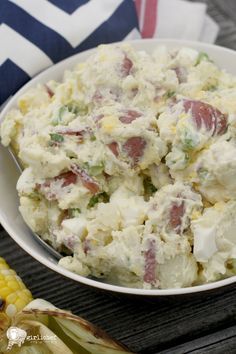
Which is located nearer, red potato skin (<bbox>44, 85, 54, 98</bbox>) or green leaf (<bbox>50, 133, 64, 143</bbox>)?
green leaf (<bbox>50, 133, 64, 143</bbox>)

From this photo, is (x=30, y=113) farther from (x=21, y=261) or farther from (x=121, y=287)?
(x=121, y=287)

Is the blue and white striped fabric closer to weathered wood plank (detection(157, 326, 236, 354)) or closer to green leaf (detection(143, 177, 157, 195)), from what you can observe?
green leaf (detection(143, 177, 157, 195))

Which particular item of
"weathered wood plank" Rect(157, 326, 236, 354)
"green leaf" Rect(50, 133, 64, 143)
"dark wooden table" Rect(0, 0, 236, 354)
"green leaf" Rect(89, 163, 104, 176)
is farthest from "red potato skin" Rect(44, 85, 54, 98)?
"weathered wood plank" Rect(157, 326, 236, 354)

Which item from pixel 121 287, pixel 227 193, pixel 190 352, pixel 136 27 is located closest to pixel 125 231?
pixel 121 287

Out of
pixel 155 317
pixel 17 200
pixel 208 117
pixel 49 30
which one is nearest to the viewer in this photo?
pixel 208 117

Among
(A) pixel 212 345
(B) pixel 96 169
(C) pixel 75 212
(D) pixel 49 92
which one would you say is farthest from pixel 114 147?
(A) pixel 212 345

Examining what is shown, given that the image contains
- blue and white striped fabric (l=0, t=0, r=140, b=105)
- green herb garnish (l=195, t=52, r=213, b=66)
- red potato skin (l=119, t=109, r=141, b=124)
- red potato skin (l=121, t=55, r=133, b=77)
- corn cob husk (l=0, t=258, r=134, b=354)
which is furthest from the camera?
blue and white striped fabric (l=0, t=0, r=140, b=105)

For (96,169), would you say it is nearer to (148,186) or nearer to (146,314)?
(148,186)
